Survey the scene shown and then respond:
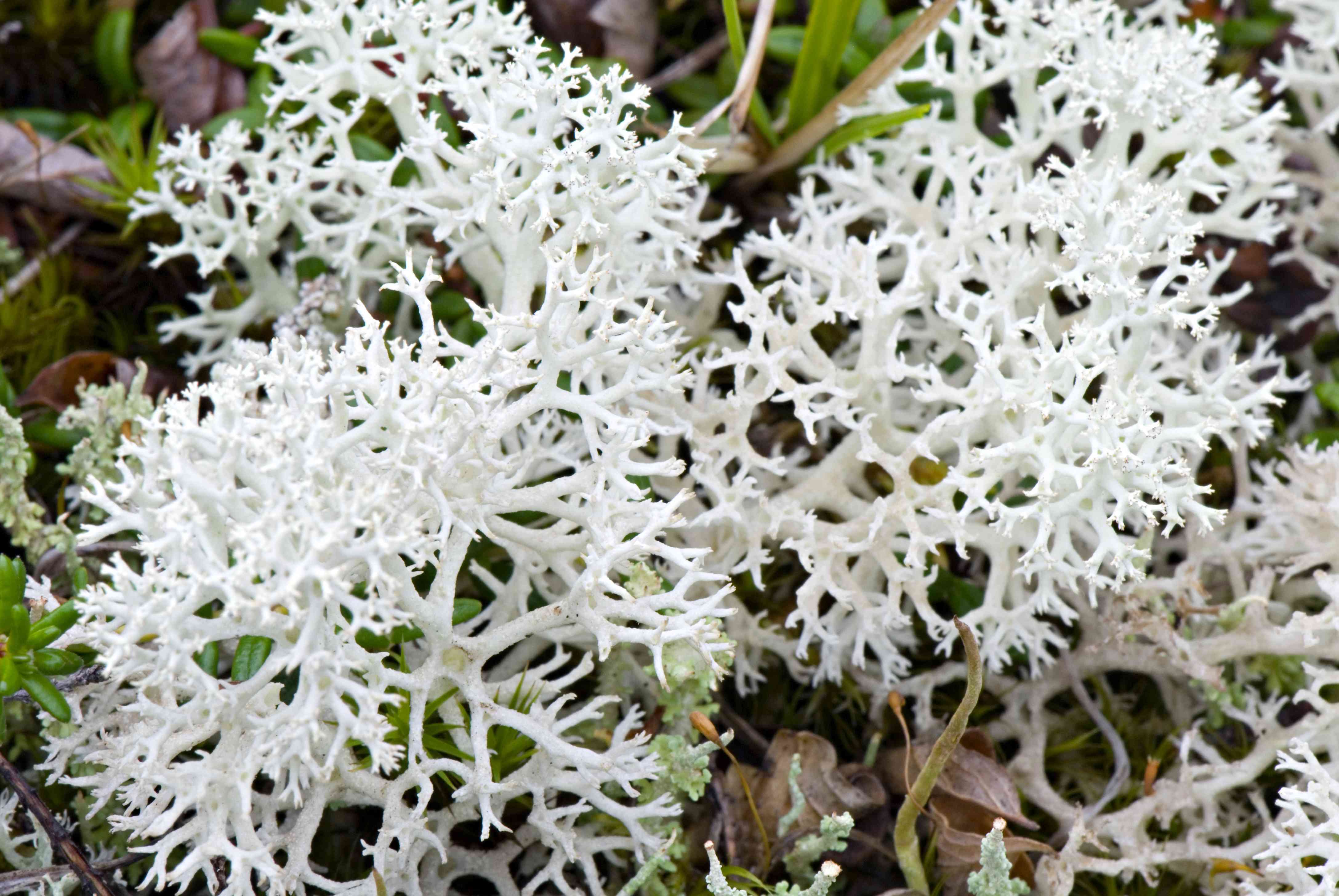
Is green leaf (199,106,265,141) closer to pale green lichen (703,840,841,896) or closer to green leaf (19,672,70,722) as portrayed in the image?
green leaf (19,672,70,722)

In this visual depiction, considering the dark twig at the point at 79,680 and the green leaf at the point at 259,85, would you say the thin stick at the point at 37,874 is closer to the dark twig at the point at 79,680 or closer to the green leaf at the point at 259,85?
the dark twig at the point at 79,680

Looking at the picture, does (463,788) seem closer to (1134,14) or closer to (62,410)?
(62,410)

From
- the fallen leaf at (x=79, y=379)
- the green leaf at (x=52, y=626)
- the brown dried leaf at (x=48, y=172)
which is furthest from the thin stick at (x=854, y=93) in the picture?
the green leaf at (x=52, y=626)

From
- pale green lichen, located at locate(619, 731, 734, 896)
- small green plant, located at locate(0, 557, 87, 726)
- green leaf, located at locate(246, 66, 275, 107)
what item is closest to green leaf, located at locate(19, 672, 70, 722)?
small green plant, located at locate(0, 557, 87, 726)

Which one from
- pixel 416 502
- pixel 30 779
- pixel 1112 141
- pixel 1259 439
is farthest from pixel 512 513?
pixel 1259 439

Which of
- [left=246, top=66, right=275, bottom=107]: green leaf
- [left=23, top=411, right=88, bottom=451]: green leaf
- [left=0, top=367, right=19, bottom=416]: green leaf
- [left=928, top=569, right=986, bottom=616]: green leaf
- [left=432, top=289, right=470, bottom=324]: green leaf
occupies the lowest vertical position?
[left=23, top=411, right=88, bottom=451]: green leaf
